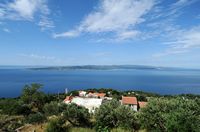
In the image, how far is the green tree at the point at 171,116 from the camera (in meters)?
8.86

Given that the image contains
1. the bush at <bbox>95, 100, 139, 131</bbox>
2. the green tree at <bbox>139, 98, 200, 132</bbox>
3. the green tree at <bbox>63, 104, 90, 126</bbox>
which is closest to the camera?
the green tree at <bbox>139, 98, 200, 132</bbox>

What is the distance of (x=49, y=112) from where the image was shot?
1894 centimetres

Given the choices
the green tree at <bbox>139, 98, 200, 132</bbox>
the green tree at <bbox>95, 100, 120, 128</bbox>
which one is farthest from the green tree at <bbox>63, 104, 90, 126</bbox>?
the green tree at <bbox>139, 98, 200, 132</bbox>

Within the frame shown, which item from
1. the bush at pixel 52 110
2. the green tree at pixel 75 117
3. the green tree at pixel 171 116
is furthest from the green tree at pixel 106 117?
the bush at pixel 52 110

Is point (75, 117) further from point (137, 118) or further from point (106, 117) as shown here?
point (137, 118)

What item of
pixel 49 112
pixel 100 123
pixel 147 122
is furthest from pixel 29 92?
pixel 147 122

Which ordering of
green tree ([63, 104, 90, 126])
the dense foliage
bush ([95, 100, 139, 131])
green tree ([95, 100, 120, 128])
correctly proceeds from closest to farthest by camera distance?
the dense foliage → bush ([95, 100, 139, 131]) → green tree ([95, 100, 120, 128]) → green tree ([63, 104, 90, 126])

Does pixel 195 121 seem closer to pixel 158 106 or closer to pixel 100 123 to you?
pixel 158 106

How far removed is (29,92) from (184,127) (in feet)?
78.4

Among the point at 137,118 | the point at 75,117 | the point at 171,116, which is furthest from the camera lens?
the point at 75,117

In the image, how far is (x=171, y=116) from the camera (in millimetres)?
9453

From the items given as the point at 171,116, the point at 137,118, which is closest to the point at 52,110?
the point at 137,118

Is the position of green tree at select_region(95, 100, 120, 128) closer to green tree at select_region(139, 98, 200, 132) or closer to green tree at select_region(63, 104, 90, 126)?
green tree at select_region(63, 104, 90, 126)

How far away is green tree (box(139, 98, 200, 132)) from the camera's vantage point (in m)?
8.86
